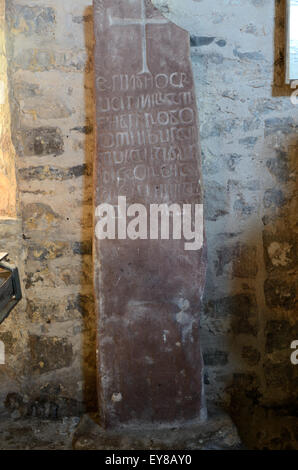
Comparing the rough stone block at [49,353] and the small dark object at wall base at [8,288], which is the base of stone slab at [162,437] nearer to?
the rough stone block at [49,353]

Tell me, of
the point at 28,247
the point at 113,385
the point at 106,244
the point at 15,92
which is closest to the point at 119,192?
the point at 106,244

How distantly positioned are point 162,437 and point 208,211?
3.68 ft

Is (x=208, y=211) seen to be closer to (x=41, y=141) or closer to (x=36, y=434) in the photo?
(x=41, y=141)

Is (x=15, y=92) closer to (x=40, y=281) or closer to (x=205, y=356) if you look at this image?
(x=40, y=281)

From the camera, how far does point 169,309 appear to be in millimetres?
2090

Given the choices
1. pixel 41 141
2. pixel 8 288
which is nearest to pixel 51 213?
pixel 41 141

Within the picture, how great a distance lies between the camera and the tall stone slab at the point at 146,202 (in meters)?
2.03

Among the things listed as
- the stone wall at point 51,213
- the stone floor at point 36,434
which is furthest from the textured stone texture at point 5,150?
the stone floor at point 36,434

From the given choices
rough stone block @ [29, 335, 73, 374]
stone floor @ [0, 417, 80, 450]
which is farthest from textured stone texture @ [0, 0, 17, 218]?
stone floor @ [0, 417, 80, 450]

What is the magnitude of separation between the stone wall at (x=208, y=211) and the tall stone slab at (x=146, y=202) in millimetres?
201

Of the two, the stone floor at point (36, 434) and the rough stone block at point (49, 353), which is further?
the rough stone block at point (49, 353)

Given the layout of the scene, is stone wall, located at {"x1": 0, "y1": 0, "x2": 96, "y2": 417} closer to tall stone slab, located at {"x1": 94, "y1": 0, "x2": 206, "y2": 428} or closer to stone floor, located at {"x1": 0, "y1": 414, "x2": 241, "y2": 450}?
stone floor, located at {"x1": 0, "y1": 414, "x2": 241, "y2": 450}

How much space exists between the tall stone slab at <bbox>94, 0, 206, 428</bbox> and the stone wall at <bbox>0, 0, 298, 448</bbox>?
0.66 feet

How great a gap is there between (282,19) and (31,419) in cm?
241
